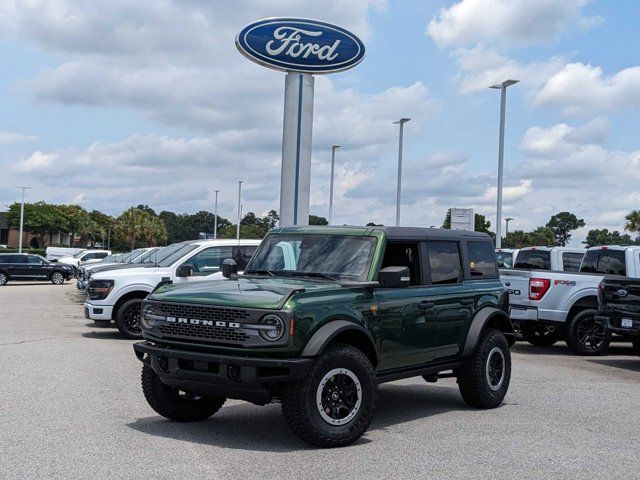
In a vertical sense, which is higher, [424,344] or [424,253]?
[424,253]

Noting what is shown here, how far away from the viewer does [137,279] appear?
15.2 metres

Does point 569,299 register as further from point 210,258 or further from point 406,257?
point 406,257

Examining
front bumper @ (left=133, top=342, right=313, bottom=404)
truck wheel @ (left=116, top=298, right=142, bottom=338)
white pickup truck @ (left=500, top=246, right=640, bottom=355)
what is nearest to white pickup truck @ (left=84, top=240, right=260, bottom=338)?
truck wheel @ (left=116, top=298, right=142, bottom=338)

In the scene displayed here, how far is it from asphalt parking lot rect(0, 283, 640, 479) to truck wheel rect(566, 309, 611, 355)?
2.72m

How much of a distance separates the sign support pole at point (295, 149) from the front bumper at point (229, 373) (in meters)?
16.1

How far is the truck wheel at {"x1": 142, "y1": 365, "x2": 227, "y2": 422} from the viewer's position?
7.71 meters

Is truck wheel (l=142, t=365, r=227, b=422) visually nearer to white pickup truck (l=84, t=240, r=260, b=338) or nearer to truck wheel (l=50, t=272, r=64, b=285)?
white pickup truck (l=84, t=240, r=260, b=338)

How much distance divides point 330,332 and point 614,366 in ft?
27.0

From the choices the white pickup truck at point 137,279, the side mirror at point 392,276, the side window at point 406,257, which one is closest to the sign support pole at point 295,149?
the white pickup truck at point 137,279

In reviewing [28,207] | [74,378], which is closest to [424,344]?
[74,378]

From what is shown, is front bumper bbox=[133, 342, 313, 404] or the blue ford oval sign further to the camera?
the blue ford oval sign

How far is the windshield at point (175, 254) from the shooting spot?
1573 cm

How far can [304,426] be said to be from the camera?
6.68 metres

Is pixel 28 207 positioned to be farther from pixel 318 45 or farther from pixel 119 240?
pixel 318 45
